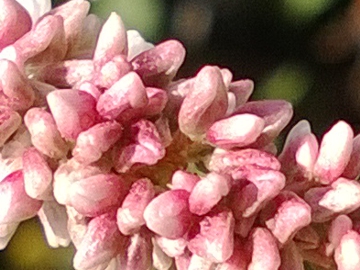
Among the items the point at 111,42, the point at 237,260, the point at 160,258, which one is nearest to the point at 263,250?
the point at 237,260

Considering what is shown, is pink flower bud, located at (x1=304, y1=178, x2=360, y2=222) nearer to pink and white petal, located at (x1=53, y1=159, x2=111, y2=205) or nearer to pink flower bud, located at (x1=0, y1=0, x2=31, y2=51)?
pink and white petal, located at (x1=53, y1=159, x2=111, y2=205)

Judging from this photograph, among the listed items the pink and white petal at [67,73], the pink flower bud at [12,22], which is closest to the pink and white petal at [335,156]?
the pink and white petal at [67,73]

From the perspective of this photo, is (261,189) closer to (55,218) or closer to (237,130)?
(237,130)

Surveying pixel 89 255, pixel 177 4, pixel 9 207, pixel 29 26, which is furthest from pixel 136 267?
pixel 177 4

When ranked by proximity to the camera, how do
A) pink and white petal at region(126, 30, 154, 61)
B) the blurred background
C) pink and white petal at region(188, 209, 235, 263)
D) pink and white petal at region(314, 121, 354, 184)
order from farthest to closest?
the blurred background < pink and white petal at region(126, 30, 154, 61) < pink and white petal at region(314, 121, 354, 184) < pink and white petal at region(188, 209, 235, 263)

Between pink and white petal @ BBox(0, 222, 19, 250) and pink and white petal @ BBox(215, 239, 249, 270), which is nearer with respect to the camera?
pink and white petal @ BBox(215, 239, 249, 270)

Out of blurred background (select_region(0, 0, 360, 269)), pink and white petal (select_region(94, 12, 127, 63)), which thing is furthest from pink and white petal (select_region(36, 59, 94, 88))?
blurred background (select_region(0, 0, 360, 269))

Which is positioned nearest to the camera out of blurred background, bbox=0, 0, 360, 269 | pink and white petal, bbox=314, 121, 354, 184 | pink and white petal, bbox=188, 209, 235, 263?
pink and white petal, bbox=188, 209, 235, 263
